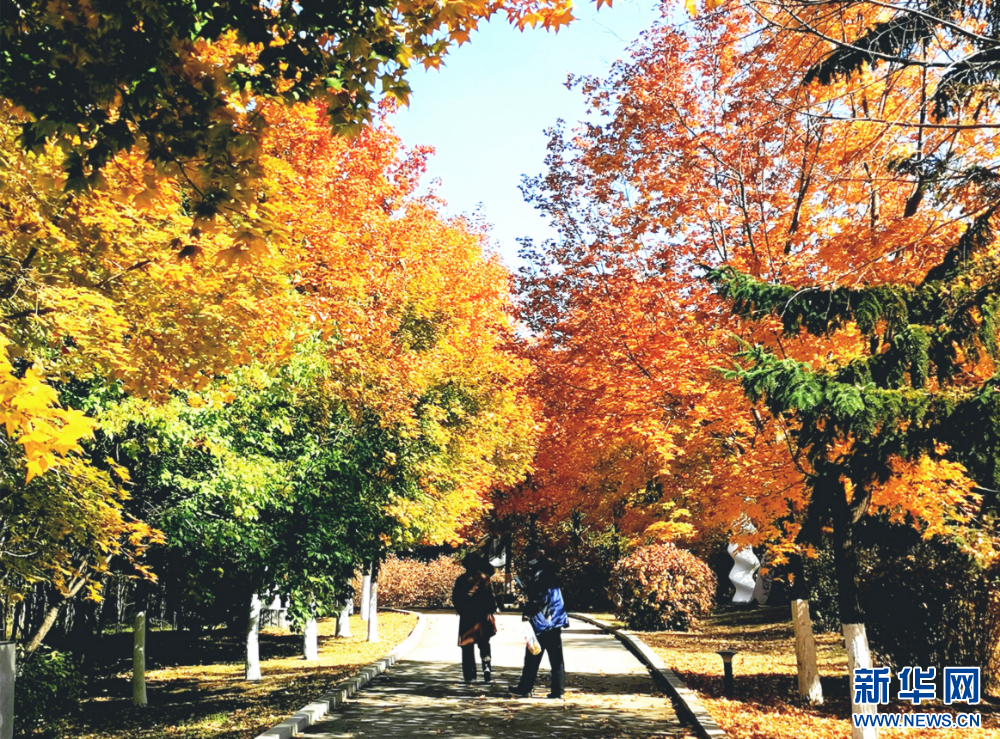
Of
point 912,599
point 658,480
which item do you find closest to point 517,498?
point 658,480

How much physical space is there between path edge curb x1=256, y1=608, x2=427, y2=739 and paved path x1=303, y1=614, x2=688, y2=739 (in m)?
0.13

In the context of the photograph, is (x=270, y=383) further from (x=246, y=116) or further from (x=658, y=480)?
(x=658, y=480)

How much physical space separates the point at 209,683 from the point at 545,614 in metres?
8.43

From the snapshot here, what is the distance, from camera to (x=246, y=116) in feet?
18.9

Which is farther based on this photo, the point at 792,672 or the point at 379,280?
the point at 379,280

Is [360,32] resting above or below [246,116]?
above

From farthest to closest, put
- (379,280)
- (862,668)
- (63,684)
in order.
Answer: (379,280)
(63,684)
(862,668)

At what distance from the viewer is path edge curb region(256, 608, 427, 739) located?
9203 millimetres

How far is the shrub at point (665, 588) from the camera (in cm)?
A: 2250

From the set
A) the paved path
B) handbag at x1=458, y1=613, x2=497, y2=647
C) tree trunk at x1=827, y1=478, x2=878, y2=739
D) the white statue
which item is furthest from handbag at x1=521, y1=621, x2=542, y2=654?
the white statue

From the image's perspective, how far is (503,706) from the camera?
36.7 feet

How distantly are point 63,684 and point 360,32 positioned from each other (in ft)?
28.0

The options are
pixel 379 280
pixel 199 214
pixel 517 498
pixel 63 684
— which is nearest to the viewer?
pixel 199 214

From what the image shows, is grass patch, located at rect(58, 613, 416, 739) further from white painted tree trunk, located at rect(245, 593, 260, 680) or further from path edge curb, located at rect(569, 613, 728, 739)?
path edge curb, located at rect(569, 613, 728, 739)
